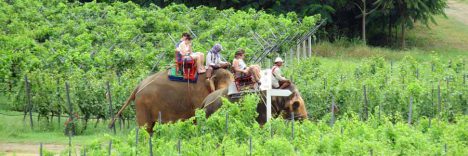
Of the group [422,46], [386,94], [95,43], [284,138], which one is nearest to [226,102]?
[284,138]

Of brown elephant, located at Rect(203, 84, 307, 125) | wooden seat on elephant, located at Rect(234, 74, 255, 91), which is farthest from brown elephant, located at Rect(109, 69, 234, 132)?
brown elephant, located at Rect(203, 84, 307, 125)

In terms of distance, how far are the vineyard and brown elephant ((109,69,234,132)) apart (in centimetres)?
139

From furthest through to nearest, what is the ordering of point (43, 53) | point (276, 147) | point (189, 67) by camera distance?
point (43, 53), point (189, 67), point (276, 147)

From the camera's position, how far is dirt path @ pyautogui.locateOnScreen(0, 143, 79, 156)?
23.2 m

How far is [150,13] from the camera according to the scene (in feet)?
132

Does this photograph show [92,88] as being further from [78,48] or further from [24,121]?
[78,48]

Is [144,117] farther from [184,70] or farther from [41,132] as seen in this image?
[41,132]

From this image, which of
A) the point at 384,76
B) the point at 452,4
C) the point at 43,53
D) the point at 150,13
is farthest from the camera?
the point at 452,4

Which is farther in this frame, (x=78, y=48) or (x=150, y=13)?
(x=150, y=13)

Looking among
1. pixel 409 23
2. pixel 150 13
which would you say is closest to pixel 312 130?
pixel 150 13

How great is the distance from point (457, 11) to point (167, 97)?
38406 millimetres

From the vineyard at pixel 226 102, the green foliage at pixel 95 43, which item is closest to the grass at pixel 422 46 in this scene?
the green foliage at pixel 95 43

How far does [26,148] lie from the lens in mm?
23828

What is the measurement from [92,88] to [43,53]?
184 inches
